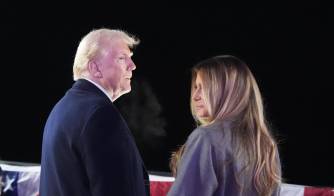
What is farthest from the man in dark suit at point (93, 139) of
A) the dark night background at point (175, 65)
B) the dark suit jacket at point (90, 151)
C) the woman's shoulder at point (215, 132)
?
the dark night background at point (175, 65)

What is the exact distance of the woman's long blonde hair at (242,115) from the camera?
146cm

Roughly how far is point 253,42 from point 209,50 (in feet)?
1.23

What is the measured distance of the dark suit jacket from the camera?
1379mm

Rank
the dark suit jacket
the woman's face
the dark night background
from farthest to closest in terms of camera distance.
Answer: the dark night background → the woman's face → the dark suit jacket

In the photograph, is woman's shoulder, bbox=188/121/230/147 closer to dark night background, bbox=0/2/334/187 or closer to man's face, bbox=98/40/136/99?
man's face, bbox=98/40/136/99

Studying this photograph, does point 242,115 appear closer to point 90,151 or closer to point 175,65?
point 90,151

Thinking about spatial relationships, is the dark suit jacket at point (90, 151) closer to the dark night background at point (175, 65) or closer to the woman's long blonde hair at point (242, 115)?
the woman's long blonde hair at point (242, 115)

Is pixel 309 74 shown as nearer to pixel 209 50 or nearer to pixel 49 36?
pixel 209 50

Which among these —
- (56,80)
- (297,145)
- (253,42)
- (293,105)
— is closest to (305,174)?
(297,145)

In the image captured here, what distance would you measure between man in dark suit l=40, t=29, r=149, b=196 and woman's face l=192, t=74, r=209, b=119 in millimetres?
220

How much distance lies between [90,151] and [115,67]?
32 cm

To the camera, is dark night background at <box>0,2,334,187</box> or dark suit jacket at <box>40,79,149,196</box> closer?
dark suit jacket at <box>40,79,149,196</box>

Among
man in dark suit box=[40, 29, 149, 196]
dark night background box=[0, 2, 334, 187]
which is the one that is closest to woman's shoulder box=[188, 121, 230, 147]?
man in dark suit box=[40, 29, 149, 196]

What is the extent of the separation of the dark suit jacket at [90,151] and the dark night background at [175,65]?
2.24m
